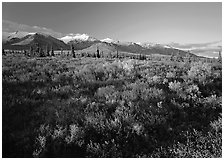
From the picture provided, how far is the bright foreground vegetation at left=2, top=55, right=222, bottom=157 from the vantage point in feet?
17.7

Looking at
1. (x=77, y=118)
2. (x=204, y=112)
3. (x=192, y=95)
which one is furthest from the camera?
(x=192, y=95)

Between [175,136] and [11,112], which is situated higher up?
[11,112]

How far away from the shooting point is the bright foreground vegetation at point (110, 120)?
212 inches

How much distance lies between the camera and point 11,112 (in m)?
6.56

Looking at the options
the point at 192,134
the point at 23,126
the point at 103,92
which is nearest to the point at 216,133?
the point at 192,134

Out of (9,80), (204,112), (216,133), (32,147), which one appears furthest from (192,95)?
(9,80)

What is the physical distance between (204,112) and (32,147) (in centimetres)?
568

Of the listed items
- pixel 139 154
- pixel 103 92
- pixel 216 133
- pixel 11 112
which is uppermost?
pixel 103 92

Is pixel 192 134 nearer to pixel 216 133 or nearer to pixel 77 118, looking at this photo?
pixel 216 133

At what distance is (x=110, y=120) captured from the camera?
6188 millimetres

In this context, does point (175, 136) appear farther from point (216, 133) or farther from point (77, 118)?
point (77, 118)

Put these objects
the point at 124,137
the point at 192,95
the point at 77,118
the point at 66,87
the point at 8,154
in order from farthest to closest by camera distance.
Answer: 1. the point at 66,87
2. the point at 192,95
3. the point at 77,118
4. the point at 124,137
5. the point at 8,154

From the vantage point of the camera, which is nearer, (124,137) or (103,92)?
(124,137)

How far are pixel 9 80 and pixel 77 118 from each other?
472 centimetres
